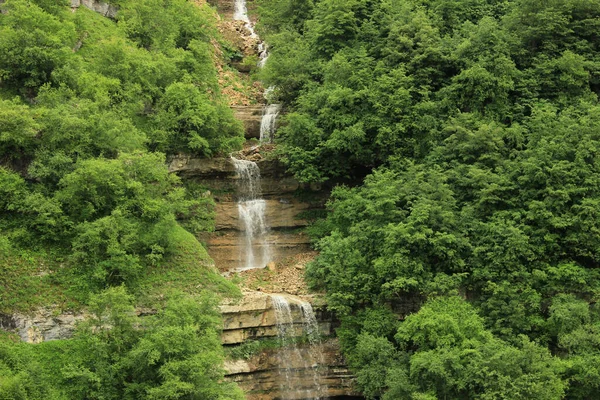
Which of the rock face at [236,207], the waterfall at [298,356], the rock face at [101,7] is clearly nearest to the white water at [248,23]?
the rock face at [101,7]

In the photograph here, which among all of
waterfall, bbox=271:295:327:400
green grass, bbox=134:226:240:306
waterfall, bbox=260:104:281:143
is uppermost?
waterfall, bbox=260:104:281:143

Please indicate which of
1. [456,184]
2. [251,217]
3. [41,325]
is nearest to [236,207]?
[251,217]

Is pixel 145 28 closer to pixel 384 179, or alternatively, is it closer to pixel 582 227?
pixel 384 179

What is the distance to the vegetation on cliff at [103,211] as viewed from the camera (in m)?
24.4

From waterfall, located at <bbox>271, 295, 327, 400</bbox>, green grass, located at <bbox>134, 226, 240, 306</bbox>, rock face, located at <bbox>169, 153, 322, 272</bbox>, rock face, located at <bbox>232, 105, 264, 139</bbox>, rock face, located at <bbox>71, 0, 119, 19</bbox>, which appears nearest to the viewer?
green grass, located at <bbox>134, 226, 240, 306</bbox>

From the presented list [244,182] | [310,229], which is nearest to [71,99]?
[244,182]

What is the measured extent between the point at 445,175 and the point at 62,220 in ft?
→ 56.2

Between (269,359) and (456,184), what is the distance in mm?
11848

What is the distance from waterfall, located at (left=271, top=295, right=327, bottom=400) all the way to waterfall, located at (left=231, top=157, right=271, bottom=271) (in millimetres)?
5702

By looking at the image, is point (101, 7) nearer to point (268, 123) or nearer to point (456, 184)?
point (268, 123)

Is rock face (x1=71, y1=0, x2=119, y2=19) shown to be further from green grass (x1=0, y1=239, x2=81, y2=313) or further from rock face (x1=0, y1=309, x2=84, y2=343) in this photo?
rock face (x1=0, y1=309, x2=84, y2=343)

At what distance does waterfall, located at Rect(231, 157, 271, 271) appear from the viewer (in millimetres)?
35844

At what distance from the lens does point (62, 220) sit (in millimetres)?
28375

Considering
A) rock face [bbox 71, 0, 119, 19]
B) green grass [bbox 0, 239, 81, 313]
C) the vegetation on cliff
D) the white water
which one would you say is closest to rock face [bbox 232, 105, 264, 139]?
the vegetation on cliff
